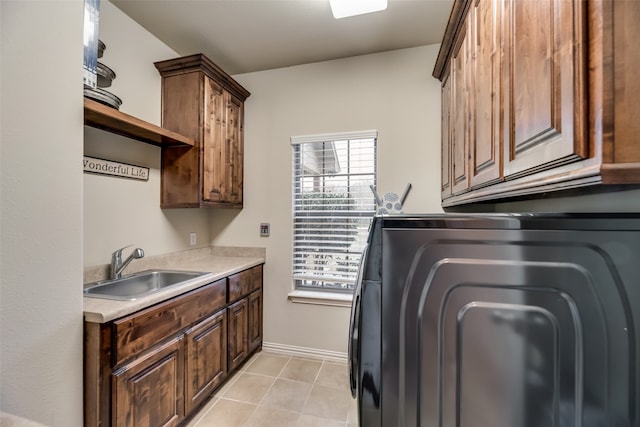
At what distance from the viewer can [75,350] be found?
120 cm

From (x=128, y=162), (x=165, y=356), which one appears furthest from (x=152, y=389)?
(x=128, y=162)

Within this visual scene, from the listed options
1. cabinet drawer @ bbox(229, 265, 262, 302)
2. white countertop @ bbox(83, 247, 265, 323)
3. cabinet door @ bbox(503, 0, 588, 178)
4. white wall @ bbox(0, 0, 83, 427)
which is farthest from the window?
white wall @ bbox(0, 0, 83, 427)

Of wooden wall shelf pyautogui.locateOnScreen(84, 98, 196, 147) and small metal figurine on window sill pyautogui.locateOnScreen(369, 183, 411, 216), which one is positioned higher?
wooden wall shelf pyautogui.locateOnScreen(84, 98, 196, 147)

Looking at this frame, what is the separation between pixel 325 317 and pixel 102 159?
2.17 m

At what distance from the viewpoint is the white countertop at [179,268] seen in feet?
4.09

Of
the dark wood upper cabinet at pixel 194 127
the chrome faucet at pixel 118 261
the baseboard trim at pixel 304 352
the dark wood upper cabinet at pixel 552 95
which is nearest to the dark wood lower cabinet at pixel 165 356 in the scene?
the baseboard trim at pixel 304 352

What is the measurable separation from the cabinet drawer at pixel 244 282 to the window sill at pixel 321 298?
36cm

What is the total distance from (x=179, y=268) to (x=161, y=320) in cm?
79

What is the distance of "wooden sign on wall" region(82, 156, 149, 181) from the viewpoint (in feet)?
5.71

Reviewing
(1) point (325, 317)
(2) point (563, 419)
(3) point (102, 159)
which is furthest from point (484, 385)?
(3) point (102, 159)

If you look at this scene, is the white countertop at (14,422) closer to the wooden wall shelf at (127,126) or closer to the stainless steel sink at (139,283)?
the stainless steel sink at (139,283)

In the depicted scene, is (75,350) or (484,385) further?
(75,350)

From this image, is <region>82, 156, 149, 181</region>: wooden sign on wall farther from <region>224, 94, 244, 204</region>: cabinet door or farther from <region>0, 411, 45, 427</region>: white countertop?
<region>0, 411, 45, 427</region>: white countertop

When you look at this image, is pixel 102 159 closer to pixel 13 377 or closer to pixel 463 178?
pixel 13 377
